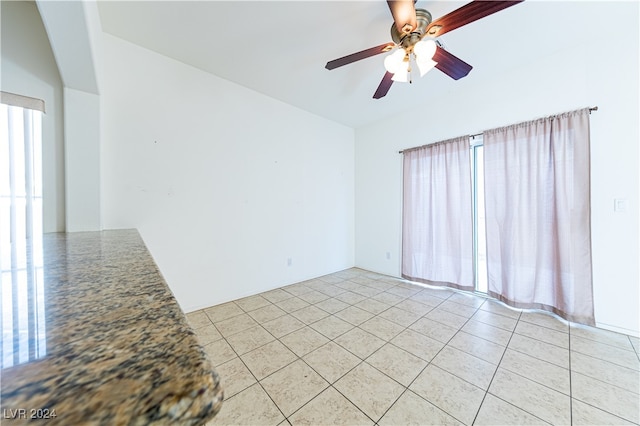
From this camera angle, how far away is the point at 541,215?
231 cm

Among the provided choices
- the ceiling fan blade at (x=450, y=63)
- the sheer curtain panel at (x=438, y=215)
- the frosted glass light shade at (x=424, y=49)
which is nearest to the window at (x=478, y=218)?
the sheer curtain panel at (x=438, y=215)

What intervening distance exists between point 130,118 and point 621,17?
4.43 m

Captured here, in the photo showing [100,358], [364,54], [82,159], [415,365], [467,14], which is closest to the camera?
[100,358]

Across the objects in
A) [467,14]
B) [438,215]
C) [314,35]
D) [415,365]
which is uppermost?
[314,35]

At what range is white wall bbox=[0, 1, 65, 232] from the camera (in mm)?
1662

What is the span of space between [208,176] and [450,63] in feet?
8.61

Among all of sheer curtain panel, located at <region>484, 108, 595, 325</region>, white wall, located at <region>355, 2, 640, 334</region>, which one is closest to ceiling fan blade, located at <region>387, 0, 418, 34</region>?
white wall, located at <region>355, 2, 640, 334</region>

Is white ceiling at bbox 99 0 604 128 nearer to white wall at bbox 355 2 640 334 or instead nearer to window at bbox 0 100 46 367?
white wall at bbox 355 2 640 334

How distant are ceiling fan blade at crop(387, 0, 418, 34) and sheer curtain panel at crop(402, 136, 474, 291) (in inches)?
72.4

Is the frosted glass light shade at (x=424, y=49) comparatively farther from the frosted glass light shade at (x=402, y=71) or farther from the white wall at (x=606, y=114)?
the white wall at (x=606, y=114)

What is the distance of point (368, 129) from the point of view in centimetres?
403

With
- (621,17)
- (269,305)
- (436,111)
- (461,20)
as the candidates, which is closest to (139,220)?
(269,305)

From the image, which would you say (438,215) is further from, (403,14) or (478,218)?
(403,14)

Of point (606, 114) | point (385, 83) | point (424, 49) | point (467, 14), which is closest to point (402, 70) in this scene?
point (424, 49)
